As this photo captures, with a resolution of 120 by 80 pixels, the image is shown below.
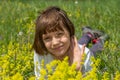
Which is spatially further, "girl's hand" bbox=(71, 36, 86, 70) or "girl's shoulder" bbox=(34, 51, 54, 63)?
"girl's shoulder" bbox=(34, 51, 54, 63)

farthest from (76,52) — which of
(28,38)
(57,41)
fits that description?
(28,38)

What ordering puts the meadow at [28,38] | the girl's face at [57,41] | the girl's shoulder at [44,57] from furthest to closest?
the girl's shoulder at [44,57] → the meadow at [28,38] → the girl's face at [57,41]

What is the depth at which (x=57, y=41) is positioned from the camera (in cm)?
334

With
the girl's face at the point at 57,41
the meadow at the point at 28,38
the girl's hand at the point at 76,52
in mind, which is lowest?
the meadow at the point at 28,38

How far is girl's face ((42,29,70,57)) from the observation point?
333 centimetres

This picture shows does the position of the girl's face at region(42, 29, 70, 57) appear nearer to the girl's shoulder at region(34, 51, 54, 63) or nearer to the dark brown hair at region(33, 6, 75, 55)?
the dark brown hair at region(33, 6, 75, 55)

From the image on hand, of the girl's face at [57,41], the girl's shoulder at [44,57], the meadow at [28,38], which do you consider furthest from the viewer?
the girl's shoulder at [44,57]

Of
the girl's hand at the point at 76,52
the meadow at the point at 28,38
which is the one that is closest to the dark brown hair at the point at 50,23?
the girl's hand at the point at 76,52

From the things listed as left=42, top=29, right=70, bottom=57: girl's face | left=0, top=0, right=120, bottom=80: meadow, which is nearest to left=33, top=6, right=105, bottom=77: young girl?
left=42, top=29, right=70, bottom=57: girl's face

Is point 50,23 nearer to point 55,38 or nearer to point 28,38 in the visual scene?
point 55,38

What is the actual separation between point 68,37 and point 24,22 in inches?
117

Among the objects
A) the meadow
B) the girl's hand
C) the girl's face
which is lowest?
the meadow

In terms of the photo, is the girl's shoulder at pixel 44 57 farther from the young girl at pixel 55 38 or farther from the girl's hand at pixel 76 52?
the girl's hand at pixel 76 52

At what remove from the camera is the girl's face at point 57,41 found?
3.33m
